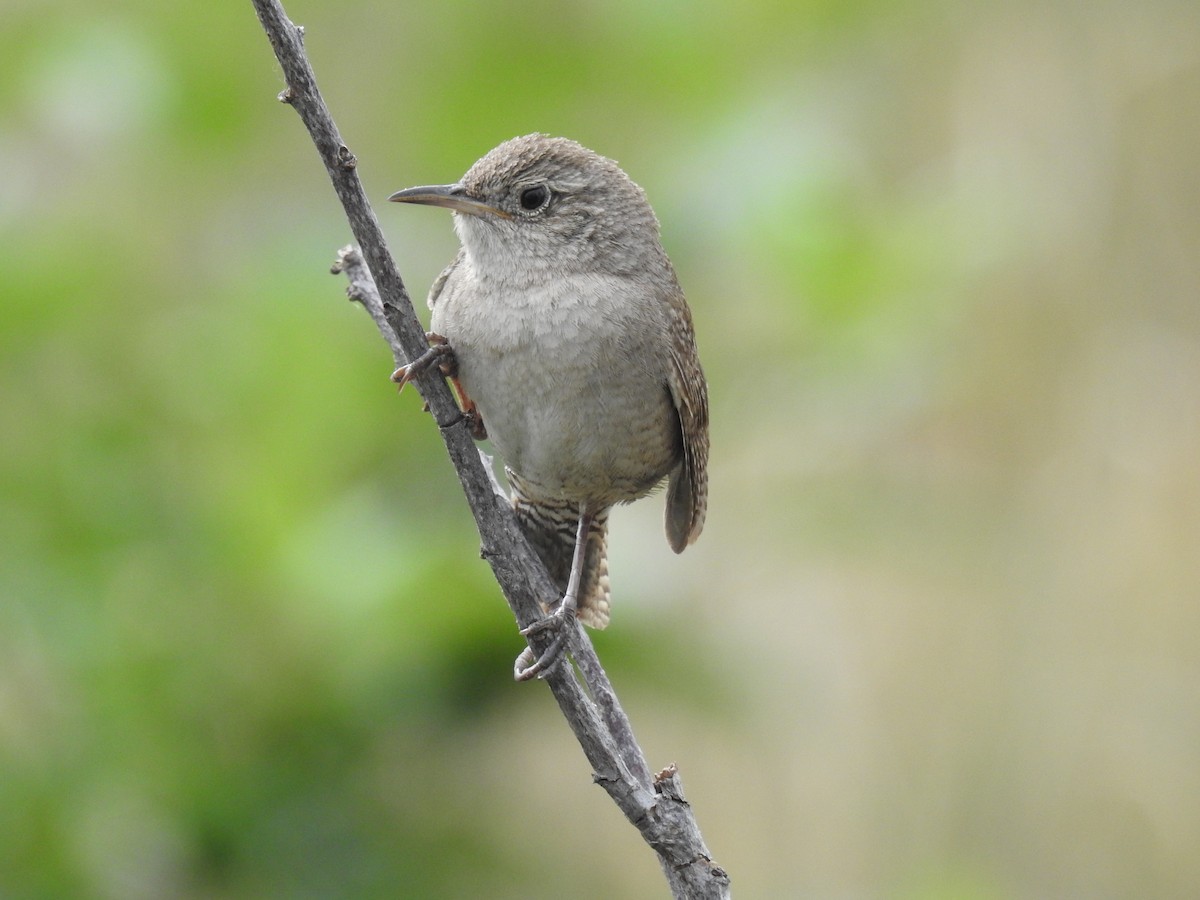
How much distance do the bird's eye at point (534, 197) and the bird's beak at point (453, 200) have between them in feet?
0.19

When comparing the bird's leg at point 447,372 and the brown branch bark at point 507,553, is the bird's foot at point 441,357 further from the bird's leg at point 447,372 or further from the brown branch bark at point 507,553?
the brown branch bark at point 507,553

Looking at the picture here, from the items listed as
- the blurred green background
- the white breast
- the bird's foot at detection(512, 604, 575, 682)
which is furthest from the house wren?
the blurred green background

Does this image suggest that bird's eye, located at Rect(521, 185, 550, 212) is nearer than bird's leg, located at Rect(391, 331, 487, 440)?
No

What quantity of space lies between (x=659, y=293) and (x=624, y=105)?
1.85 m

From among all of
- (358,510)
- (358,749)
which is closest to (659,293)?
(358,510)

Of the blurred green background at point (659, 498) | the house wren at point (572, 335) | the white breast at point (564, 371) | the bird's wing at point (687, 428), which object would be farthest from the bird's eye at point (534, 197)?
the blurred green background at point (659, 498)

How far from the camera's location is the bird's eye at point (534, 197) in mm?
2980

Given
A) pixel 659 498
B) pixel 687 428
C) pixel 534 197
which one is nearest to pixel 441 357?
pixel 534 197

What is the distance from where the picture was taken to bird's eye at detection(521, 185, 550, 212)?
2.98 m

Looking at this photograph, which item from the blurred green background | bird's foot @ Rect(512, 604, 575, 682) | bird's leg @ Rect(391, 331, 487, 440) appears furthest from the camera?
→ the blurred green background

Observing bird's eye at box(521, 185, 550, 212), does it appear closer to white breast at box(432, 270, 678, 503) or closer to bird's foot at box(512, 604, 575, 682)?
white breast at box(432, 270, 678, 503)

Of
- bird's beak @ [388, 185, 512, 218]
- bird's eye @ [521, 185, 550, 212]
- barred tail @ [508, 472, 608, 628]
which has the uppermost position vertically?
bird's eye @ [521, 185, 550, 212]

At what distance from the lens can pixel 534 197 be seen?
2992mm

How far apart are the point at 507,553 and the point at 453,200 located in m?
0.97
